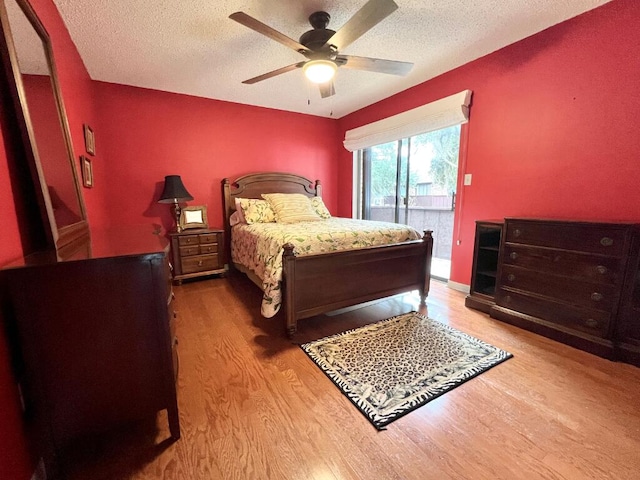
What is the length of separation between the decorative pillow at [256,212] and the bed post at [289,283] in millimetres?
1484

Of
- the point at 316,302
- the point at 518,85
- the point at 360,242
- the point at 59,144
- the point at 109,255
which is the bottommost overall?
the point at 316,302

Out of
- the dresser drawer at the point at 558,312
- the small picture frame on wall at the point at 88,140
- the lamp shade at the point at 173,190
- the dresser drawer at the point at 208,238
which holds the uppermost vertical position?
the small picture frame on wall at the point at 88,140

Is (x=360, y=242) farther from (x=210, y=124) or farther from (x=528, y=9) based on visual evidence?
(x=210, y=124)

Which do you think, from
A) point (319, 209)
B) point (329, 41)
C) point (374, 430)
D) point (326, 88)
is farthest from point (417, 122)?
point (374, 430)

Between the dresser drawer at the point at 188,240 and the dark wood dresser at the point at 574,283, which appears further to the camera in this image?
the dresser drawer at the point at 188,240

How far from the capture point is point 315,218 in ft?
11.4

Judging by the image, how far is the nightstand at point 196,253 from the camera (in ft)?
10.8

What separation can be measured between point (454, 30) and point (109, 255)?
9.12ft

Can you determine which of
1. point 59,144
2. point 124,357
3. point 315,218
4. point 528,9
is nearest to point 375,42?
point 528,9

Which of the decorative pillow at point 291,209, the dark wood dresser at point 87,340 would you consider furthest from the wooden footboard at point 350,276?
the decorative pillow at point 291,209

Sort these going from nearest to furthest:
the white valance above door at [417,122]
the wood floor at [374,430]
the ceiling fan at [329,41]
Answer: the wood floor at [374,430]
the ceiling fan at [329,41]
the white valance above door at [417,122]

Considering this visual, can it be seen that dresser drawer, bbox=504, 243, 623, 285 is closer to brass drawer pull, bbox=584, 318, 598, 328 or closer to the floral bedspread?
brass drawer pull, bbox=584, 318, 598, 328

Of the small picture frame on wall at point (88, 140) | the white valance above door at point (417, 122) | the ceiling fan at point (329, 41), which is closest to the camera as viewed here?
the ceiling fan at point (329, 41)

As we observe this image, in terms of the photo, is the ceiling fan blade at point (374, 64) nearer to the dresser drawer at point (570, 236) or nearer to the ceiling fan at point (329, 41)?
the ceiling fan at point (329, 41)
